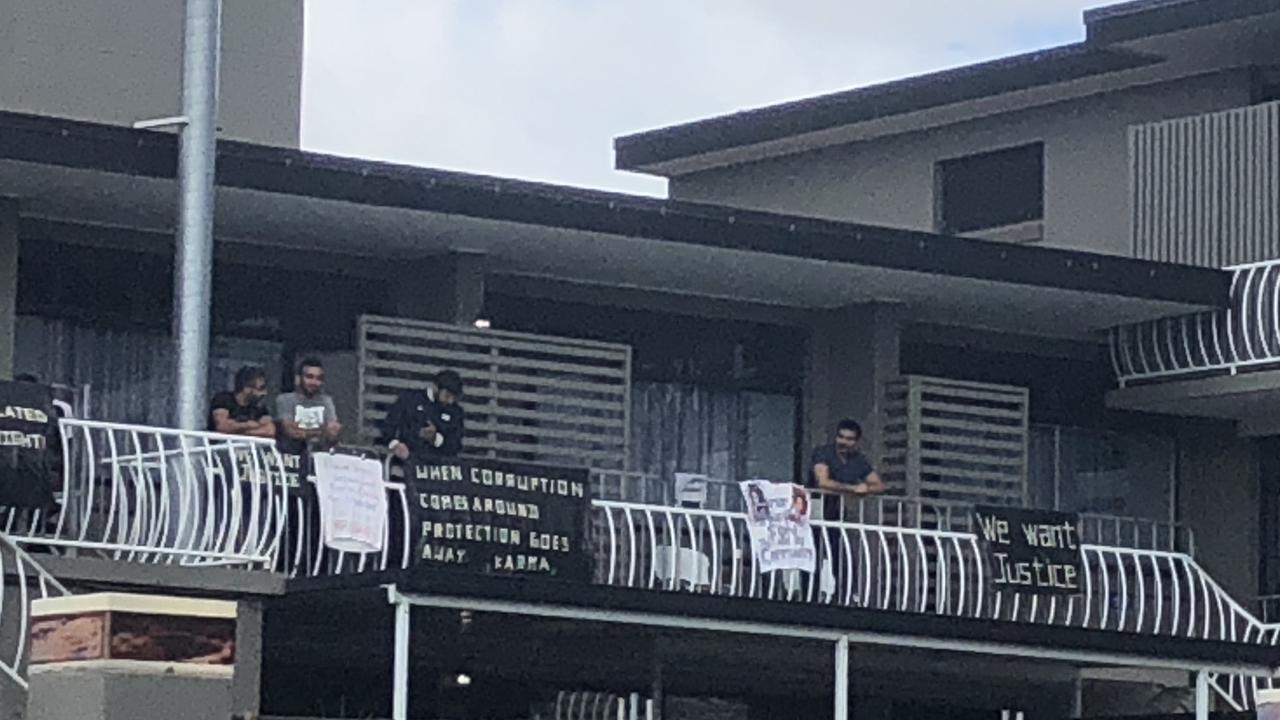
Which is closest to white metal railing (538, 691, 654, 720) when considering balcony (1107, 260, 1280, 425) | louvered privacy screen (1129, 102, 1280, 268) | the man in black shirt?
the man in black shirt

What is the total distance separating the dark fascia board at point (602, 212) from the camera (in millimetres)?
18891

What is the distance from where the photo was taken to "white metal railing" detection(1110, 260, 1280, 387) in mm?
23656

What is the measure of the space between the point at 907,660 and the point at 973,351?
164 inches

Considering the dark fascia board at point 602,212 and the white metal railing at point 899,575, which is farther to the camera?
the white metal railing at point 899,575

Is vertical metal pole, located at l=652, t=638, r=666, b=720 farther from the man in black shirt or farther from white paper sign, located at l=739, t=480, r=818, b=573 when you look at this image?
the man in black shirt

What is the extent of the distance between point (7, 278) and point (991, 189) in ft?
37.2

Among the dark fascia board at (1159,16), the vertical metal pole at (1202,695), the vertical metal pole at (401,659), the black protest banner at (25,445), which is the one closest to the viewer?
the black protest banner at (25,445)

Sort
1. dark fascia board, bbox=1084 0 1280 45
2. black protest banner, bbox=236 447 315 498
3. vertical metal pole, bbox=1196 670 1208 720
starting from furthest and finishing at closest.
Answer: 1. dark fascia board, bbox=1084 0 1280 45
2. vertical metal pole, bbox=1196 670 1208 720
3. black protest banner, bbox=236 447 315 498

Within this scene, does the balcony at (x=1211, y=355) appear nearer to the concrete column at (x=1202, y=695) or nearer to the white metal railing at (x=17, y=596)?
the concrete column at (x=1202, y=695)

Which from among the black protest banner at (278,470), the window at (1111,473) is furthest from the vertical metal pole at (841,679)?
the window at (1111,473)

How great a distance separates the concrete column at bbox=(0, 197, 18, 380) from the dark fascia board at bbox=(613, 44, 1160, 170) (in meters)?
10.3

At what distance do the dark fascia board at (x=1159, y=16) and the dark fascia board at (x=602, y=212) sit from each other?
7.48ft

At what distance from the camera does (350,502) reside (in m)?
18.3

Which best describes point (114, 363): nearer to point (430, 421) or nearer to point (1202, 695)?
point (430, 421)
